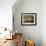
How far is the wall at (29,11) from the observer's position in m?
5.20

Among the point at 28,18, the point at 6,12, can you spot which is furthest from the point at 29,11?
the point at 6,12

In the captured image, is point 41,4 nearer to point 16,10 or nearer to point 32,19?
point 32,19

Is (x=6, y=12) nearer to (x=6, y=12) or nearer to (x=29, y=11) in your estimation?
(x=6, y=12)

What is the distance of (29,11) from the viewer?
521 cm

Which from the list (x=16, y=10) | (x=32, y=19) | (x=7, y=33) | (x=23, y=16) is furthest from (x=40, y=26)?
(x=7, y=33)

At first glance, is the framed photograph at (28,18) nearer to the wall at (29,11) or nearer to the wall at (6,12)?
the wall at (29,11)

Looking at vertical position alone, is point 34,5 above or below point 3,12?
above

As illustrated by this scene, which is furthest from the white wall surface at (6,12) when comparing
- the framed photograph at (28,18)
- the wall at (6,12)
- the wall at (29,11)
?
the framed photograph at (28,18)

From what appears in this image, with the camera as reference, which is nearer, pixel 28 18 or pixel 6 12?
pixel 6 12

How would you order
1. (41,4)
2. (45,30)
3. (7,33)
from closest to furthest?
1. (7,33)
2. (45,30)
3. (41,4)

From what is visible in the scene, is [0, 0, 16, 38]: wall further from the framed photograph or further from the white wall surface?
the framed photograph

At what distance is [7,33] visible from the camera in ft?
13.7

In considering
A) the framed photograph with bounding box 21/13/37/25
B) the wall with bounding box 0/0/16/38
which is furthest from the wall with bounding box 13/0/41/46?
the wall with bounding box 0/0/16/38

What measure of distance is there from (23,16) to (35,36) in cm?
105
